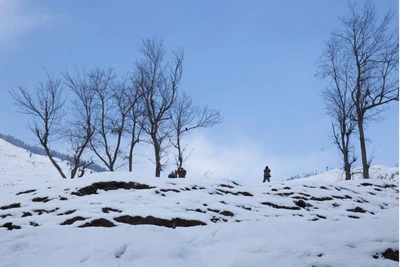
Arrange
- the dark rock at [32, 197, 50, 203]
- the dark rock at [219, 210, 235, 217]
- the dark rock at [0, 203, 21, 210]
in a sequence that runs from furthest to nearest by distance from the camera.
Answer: the dark rock at [32, 197, 50, 203], the dark rock at [0, 203, 21, 210], the dark rock at [219, 210, 235, 217]

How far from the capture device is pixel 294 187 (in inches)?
503

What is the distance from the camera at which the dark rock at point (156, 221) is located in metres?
6.94

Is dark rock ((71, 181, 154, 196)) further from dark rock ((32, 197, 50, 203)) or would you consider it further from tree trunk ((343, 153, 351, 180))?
tree trunk ((343, 153, 351, 180))

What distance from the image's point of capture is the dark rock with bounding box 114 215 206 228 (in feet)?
22.8

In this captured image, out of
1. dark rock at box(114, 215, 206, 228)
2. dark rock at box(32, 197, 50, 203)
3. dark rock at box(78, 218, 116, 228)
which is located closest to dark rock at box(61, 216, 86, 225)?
dark rock at box(78, 218, 116, 228)

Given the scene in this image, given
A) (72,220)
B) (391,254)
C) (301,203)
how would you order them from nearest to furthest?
(391,254)
(72,220)
(301,203)

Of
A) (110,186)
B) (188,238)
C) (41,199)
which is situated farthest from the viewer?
(110,186)

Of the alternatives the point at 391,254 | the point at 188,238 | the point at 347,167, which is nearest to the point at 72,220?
the point at 188,238

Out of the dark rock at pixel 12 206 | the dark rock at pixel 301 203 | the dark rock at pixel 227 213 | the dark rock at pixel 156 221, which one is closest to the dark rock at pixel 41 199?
the dark rock at pixel 12 206

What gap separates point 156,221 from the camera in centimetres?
704

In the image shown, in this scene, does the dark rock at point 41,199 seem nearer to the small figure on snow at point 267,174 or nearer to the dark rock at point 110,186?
the dark rock at point 110,186

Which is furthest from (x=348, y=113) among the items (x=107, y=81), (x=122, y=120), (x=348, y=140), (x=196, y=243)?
(x=196, y=243)

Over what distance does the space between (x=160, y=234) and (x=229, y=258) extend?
1.38 metres

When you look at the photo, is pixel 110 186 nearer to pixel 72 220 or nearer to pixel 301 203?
pixel 72 220
